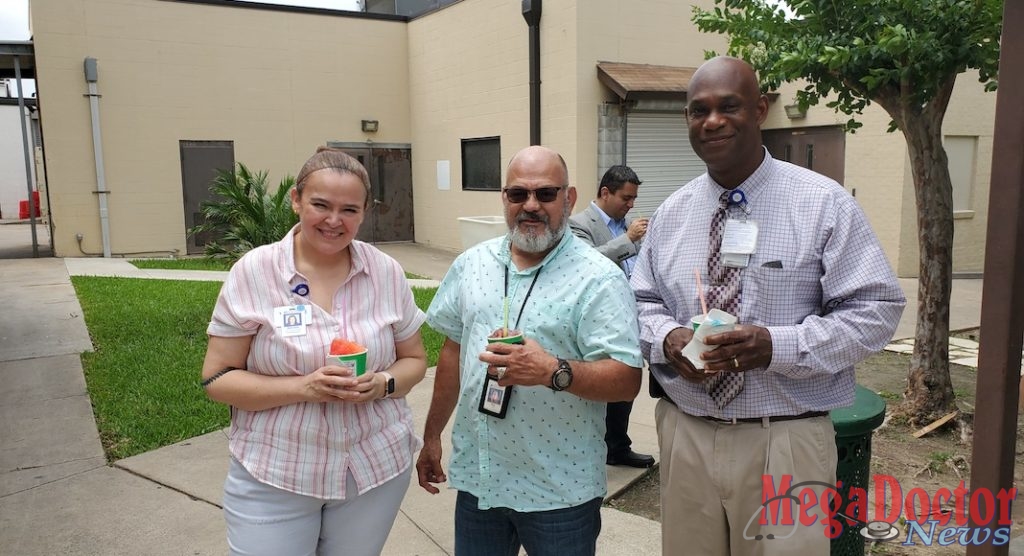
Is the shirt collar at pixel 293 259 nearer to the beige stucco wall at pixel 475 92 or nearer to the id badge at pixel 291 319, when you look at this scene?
the id badge at pixel 291 319

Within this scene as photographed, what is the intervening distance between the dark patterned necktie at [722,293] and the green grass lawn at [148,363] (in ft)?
13.7

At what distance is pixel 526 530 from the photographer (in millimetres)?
2346

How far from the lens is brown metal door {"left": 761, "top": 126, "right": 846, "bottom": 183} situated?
1280 cm

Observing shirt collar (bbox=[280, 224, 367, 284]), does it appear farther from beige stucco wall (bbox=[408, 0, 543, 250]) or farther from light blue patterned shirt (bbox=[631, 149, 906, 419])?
beige stucco wall (bbox=[408, 0, 543, 250])

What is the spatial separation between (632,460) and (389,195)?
13.9m

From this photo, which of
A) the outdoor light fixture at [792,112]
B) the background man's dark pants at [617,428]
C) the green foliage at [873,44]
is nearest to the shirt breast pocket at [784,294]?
the background man's dark pants at [617,428]

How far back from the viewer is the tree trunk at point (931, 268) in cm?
524

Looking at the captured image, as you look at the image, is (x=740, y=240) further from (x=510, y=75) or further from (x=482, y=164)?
(x=482, y=164)

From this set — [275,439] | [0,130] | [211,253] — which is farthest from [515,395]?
[0,130]

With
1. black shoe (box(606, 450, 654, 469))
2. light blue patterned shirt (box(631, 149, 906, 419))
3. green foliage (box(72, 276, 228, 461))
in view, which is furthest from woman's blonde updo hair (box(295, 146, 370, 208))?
green foliage (box(72, 276, 228, 461))

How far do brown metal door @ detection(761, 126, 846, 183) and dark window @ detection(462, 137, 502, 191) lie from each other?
16.7 feet

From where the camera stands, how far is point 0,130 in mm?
30266

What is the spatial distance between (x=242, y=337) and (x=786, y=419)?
1.64 metres

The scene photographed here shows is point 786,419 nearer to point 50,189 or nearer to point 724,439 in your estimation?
point 724,439
